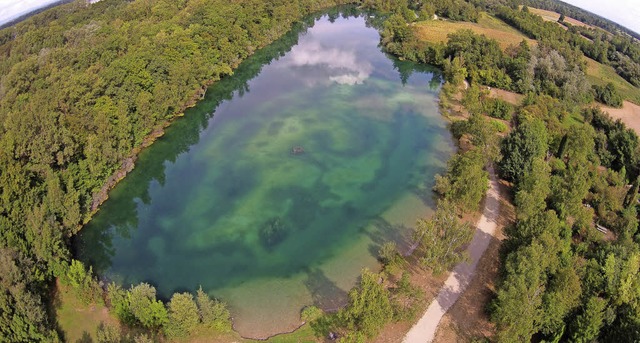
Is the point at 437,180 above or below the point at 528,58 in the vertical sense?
below

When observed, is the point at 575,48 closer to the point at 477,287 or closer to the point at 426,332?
the point at 477,287

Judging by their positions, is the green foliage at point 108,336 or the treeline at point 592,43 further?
the treeline at point 592,43

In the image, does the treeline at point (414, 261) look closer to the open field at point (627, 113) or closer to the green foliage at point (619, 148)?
the green foliage at point (619, 148)

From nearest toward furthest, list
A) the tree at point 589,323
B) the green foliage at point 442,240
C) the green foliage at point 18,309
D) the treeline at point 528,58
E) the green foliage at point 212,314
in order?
the green foliage at point 18,309
the tree at point 589,323
the green foliage at point 212,314
the green foliage at point 442,240
the treeline at point 528,58

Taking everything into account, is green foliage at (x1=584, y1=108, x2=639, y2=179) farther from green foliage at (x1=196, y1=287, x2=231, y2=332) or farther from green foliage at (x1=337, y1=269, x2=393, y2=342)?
green foliage at (x1=196, y1=287, x2=231, y2=332)

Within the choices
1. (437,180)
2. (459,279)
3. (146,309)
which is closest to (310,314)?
(146,309)

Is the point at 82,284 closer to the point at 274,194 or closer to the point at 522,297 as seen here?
the point at 274,194

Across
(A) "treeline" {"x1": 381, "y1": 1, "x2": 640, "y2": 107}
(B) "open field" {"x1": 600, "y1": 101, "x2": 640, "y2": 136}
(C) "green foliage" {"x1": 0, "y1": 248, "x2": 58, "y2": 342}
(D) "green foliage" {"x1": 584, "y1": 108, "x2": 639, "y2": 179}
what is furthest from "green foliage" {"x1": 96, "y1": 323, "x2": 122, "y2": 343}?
(B) "open field" {"x1": 600, "y1": 101, "x2": 640, "y2": 136}

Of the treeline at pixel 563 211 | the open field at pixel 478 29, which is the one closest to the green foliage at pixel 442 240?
the treeline at pixel 563 211
